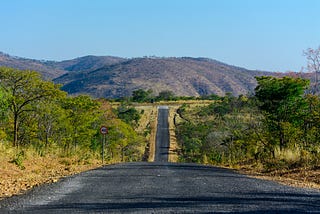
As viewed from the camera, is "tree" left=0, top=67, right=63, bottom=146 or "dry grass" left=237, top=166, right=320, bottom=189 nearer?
"dry grass" left=237, top=166, right=320, bottom=189

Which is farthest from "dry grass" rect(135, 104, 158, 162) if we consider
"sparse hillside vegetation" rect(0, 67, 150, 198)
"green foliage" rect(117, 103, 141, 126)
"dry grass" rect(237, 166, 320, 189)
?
"dry grass" rect(237, 166, 320, 189)

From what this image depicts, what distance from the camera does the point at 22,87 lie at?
2644cm

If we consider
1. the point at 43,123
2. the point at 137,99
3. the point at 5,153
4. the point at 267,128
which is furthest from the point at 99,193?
the point at 137,99

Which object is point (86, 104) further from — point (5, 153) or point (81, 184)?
point (81, 184)

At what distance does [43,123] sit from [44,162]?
11413 millimetres

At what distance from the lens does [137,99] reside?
125 meters

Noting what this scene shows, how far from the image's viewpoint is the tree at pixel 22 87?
25.6 m

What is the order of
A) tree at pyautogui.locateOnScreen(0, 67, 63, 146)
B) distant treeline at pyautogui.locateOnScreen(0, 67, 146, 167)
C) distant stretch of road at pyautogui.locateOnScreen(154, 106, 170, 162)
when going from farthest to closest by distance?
distant stretch of road at pyautogui.locateOnScreen(154, 106, 170, 162) < distant treeline at pyautogui.locateOnScreen(0, 67, 146, 167) < tree at pyautogui.locateOnScreen(0, 67, 63, 146)

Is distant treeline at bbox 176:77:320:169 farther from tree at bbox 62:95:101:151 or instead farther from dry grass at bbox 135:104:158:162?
dry grass at bbox 135:104:158:162

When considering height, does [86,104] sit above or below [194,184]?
above

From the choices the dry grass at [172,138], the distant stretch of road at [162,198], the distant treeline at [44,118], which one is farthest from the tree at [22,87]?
the dry grass at [172,138]

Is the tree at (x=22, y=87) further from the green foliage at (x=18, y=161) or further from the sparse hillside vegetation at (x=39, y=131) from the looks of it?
the green foliage at (x=18, y=161)

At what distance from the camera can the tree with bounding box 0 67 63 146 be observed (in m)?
25.6

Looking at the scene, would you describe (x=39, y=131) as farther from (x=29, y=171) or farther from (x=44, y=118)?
(x=29, y=171)
